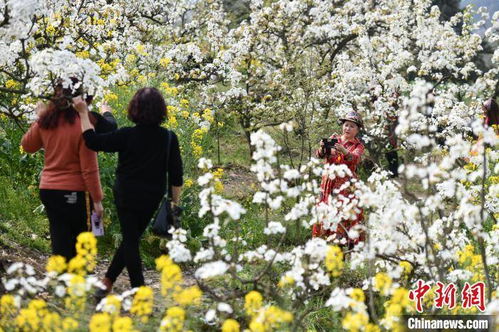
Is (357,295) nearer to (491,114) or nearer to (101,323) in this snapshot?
(101,323)

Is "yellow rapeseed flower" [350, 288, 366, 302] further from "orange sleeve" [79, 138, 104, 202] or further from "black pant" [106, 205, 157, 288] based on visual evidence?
"orange sleeve" [79, 138, 104, 202]

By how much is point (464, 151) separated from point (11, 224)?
478 centimetres

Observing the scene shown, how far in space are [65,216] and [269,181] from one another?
1.55 metres

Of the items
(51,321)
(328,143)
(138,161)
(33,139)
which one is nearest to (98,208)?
(138,161)

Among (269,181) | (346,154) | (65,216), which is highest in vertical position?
(346,154)

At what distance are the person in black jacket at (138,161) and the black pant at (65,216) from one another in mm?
266

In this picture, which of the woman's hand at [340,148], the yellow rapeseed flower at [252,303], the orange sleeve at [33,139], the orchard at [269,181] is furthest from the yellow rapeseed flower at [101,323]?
the woman's hand at [340,148]

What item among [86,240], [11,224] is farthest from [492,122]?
[86,240]

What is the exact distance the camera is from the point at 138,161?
4.12 meters

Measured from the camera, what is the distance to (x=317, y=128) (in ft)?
34.5

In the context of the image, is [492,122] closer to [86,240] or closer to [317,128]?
[317,128]

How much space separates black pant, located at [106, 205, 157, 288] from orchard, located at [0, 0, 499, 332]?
1.06 ft

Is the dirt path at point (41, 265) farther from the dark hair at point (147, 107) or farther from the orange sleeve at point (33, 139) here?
the dark hair at point (147, 107)

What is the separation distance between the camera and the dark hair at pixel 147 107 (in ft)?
13.2
